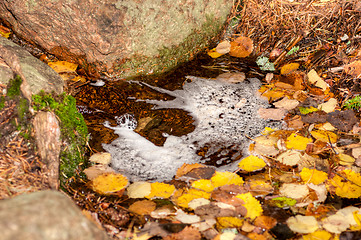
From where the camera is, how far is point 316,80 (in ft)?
9.54

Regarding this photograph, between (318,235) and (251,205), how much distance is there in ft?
1.27

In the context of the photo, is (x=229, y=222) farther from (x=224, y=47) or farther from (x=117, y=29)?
(x=224, y=47)

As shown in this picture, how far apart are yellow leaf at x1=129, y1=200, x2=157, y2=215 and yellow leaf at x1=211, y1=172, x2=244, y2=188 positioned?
0.44 meters

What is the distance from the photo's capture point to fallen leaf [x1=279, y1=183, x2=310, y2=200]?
196 centimetres

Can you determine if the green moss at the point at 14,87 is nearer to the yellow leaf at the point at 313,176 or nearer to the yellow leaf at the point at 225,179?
the yellow leaf at the point at 225,179

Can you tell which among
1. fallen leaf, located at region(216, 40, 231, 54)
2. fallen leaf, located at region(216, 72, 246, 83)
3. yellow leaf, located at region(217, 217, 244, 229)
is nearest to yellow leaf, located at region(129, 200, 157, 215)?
yellow leaf, located at region(217, 217, 244, 229)

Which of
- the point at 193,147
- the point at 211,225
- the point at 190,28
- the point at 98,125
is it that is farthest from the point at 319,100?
the point at 98,125

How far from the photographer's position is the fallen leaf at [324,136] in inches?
94.3

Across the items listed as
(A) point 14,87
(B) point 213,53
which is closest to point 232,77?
(B) point 213,53

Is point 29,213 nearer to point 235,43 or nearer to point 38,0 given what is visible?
point 38,0

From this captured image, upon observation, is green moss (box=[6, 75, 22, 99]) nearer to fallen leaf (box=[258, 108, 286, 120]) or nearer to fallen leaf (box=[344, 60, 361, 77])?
fallen leaf (box=[258, 108, 286, 120])

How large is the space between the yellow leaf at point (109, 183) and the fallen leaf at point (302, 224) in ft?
3.46

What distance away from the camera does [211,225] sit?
1.76 metres

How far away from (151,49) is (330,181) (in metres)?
1.95
